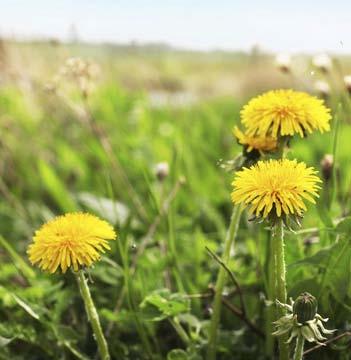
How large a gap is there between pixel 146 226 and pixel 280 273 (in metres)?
1.03

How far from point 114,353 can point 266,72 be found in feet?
18.8

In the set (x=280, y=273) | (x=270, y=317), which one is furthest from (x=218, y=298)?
(x=280, y=273)

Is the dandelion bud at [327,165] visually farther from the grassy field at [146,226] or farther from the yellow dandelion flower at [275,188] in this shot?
the yellow dandelion flower at [275,188]

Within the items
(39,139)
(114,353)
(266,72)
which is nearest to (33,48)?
(39,139)

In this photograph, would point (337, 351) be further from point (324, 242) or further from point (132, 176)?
point (132, 176)

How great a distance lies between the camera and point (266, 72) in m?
6.94

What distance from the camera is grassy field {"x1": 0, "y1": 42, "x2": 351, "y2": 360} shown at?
1.47 metres

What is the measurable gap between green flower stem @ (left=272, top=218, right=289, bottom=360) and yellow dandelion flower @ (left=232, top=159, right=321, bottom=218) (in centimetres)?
6

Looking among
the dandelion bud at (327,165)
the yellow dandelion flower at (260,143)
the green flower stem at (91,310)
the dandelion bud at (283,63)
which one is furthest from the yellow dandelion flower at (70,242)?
the dandelion bud at (283,63)

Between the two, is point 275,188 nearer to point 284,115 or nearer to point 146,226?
point 284,115

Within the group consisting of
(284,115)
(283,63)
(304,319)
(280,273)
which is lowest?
(304,319)

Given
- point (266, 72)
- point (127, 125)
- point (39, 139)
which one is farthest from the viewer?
point (266, 72)

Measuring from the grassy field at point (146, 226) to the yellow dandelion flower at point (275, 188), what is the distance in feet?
0.23

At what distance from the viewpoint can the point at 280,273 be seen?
1216 mm
